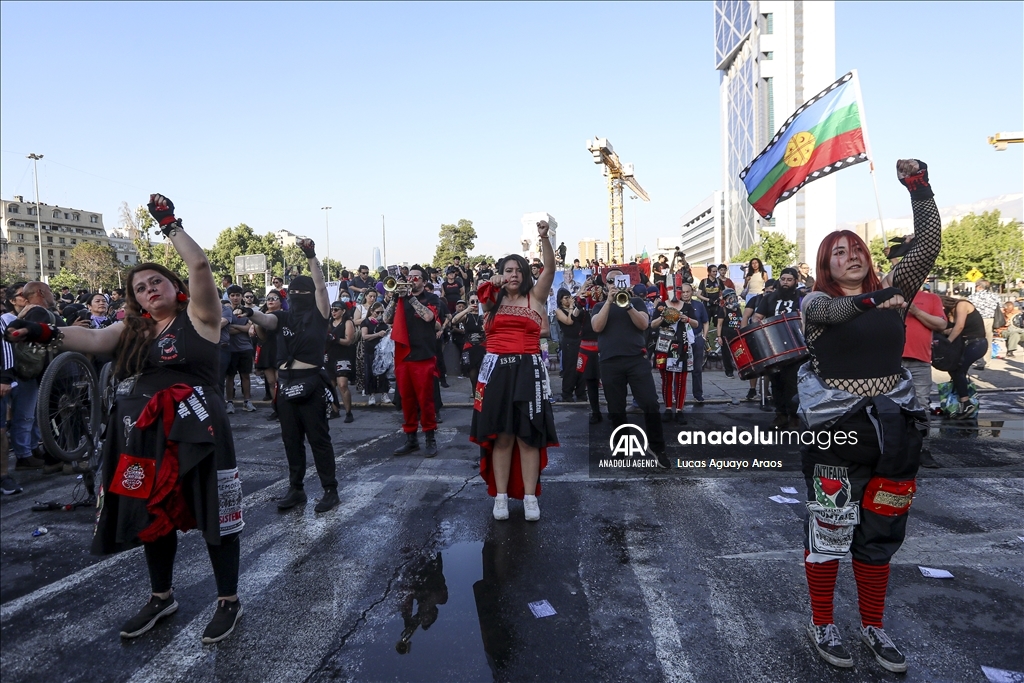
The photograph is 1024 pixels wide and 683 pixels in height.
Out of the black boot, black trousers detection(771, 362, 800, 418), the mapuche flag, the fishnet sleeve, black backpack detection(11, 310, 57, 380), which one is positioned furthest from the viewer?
black trousers detection(771, 362, 800, 418)

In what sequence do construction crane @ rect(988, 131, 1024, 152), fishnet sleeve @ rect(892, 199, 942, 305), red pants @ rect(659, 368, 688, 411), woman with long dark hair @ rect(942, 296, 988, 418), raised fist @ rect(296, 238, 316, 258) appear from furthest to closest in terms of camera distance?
construction crane @ rect(988, 131, 1024, 152), red pants @ rect(659, 368, 688, 411), woman with long dark hair @ rect(942, 296, 988, 418), raised fist @ rect(296, 238, 316, 258), fishnet sleeve @ rect(892, 199, 942, 305)

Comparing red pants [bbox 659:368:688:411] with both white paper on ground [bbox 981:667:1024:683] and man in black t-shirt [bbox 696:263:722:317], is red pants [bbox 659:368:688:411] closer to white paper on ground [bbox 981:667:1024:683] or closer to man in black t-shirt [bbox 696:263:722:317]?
man in black t-shirt [bbox 696:263:722:317]

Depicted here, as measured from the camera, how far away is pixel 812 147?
791cm

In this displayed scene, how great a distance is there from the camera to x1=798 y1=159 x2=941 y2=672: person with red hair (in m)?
2.87

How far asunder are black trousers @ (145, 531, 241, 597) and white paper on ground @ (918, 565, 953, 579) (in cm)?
373

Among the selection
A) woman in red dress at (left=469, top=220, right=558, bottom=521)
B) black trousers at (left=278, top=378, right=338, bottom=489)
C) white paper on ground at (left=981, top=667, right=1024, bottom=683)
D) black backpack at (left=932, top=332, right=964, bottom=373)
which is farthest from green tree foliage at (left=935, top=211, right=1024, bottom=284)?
white paper on ground at (left=981, top=667, right=1024, bottom=683)

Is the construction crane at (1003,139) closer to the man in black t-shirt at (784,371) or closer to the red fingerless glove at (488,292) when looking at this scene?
the man in black t-shirt at (784,371)

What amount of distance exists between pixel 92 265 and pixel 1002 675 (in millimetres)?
59746

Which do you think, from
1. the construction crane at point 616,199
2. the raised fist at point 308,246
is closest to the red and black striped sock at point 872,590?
the raised fist at point 308,246

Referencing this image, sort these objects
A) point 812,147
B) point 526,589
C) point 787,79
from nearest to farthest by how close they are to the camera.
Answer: point 526,589
point 812,147
point 787,79

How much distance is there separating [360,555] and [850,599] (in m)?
2.81

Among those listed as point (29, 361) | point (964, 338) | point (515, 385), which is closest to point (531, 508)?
point (515, 385)

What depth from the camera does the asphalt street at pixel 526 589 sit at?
2.88 metres

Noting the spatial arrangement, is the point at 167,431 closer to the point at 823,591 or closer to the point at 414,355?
the point at 823,591
